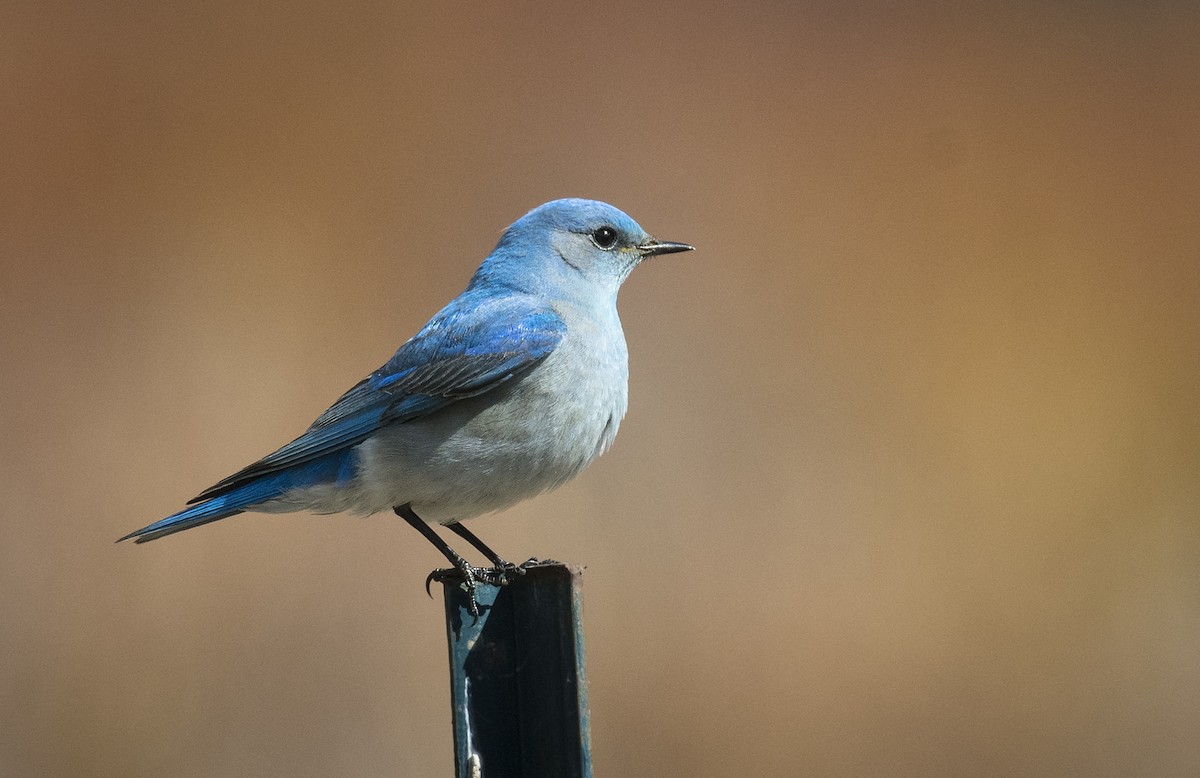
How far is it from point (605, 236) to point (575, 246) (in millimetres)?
114

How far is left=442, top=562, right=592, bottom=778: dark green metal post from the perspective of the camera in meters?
2.30

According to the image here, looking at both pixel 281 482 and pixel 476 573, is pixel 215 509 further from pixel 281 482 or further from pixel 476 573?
pixel 476 573

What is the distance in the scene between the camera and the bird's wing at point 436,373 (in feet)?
11.7

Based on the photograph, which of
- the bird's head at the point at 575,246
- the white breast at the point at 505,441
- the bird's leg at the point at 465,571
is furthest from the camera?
the bird's head at the point at 575,246

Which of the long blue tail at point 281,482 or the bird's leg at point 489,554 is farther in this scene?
the long blue tail at point 281,482

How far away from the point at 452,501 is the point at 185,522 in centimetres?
77

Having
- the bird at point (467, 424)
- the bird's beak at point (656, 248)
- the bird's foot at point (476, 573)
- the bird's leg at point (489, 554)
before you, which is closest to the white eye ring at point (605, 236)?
the bird's beak at point (656, 248)

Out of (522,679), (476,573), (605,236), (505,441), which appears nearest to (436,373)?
(505,441)

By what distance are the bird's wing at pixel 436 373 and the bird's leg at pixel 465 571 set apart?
28 centimetres

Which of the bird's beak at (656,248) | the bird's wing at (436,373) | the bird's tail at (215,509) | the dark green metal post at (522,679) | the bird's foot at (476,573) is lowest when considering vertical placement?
the dark green metal post at (522,679)

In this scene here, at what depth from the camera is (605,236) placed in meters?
4.19

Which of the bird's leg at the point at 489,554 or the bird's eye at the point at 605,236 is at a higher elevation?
the bird's eye at the point at 605,236

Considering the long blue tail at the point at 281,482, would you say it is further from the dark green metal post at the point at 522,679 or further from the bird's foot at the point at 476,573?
the dark green metal post at the point at 522,679

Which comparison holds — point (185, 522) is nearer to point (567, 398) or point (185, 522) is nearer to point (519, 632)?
point (567, 398)
